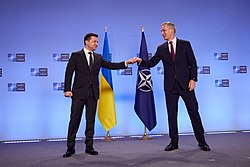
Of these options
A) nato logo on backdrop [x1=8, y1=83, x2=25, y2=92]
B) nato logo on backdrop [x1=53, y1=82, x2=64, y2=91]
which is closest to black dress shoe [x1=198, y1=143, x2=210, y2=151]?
nato logo on backdrop [x1=53, y1=82, x2=64, y2=91]

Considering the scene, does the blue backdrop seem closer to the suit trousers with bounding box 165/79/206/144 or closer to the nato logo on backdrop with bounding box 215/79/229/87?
the nato logo on backdrop with bounding box 215/79/229/87

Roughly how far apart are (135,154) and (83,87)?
1.06 meters

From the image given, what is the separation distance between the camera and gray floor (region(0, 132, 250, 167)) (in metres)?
3.13

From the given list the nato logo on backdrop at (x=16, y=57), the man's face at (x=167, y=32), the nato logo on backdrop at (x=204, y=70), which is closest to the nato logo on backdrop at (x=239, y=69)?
the nato logo on backdrop at (x=204, y=70)

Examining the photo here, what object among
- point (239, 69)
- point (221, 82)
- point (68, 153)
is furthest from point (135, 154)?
point (239, 69)

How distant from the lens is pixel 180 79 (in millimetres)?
3744

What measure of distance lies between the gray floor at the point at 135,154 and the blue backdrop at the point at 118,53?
26.4 inches

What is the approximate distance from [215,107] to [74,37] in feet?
9.89

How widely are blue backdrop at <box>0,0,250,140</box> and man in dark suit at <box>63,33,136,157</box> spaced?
→ 1581 mm

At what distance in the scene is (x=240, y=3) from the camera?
5.89m

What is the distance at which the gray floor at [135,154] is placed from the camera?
3.13 metres

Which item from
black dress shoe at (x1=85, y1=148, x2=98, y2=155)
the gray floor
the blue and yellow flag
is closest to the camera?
the gray floor

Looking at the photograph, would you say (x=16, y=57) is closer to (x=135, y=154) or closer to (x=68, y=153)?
(x=68, y=153)

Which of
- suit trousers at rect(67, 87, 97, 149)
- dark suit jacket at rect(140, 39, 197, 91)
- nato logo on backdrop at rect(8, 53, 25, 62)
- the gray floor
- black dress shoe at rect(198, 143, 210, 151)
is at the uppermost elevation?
nato logo on backdrop at rect(8, 53, 25, 62)
